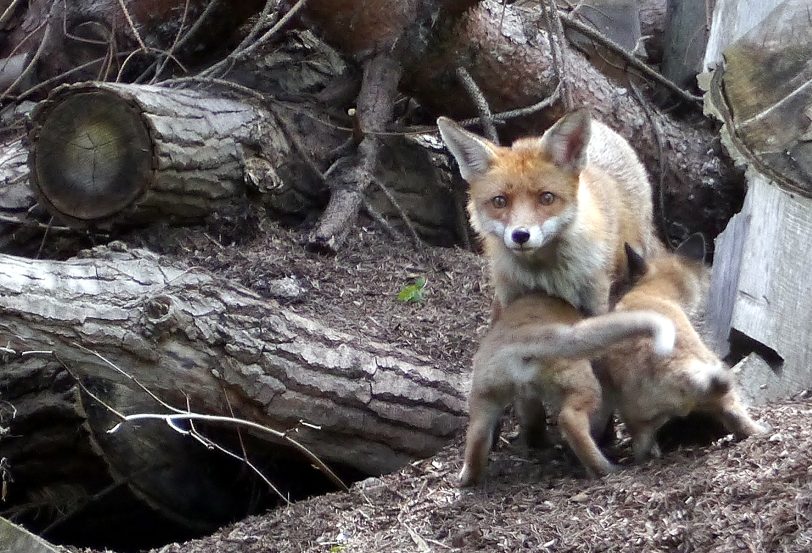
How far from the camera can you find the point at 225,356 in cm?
516

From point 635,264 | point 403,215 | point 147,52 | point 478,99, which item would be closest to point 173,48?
point 147,52

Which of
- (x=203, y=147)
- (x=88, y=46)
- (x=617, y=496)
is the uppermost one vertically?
(x=88, y=46)

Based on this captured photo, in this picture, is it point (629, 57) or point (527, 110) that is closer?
point (527, 110)

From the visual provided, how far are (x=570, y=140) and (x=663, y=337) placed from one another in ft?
4.89

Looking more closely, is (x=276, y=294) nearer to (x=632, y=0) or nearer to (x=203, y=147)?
(x=203, y=147)

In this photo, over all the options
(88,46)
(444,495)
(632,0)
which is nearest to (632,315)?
(444,495)

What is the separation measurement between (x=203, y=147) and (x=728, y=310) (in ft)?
11.2

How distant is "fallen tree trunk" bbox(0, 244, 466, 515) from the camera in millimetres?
4969

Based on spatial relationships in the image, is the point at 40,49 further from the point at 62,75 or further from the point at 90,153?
the point at 90,153

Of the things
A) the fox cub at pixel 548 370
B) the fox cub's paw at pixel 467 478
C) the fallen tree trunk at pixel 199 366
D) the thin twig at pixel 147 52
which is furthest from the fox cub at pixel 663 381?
the thin twig at pixel 147 52

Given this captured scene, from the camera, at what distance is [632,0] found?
9.26 meters

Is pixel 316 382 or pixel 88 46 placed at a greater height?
pixel 88 46

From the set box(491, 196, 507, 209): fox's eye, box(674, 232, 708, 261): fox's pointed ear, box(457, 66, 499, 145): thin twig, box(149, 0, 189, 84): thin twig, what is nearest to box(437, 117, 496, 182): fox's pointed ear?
box(491, 196, 507, 209): fox's eye

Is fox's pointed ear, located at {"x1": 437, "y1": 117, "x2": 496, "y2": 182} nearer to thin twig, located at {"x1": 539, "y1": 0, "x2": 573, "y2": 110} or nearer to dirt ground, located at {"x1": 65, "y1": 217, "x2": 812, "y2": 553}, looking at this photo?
dirt ground, located at {"x1": 65, "y1": 217, "x2": 812, "y2": 553}
